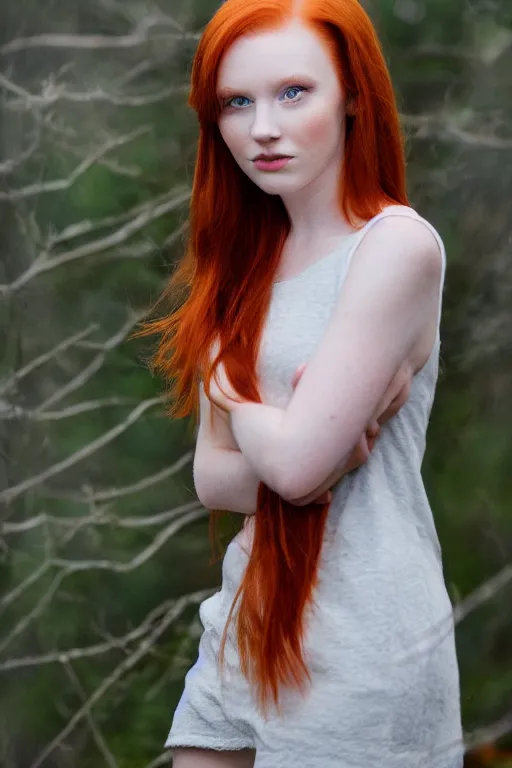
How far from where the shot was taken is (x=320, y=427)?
3.61ft

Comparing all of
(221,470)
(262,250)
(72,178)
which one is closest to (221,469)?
(221,470)

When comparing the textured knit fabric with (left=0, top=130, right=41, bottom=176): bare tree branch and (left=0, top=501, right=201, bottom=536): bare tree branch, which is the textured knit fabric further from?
(left=0, top=130, right=41, bottom=176): bare tree branch

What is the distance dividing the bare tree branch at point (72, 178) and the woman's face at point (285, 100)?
801 mm

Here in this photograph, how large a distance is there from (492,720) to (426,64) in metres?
1.17

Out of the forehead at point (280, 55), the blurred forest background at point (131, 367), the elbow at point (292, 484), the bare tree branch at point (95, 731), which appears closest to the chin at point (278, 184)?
the forehead at point (280, 55)

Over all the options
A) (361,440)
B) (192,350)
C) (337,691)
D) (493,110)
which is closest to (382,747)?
(337,691)

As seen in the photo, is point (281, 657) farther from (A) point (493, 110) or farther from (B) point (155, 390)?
(A) point (493, 110)

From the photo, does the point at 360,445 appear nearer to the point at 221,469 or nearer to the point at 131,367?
the point at 221,469

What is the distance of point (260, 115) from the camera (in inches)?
47.0

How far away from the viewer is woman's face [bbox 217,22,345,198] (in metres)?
1.18

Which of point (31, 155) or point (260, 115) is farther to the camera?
point (31, 155)

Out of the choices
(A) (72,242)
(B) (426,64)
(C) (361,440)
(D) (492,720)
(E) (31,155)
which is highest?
(B) (426,64)

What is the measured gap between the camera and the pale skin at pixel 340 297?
3.63 ft

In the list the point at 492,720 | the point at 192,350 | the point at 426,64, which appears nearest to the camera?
the point at 192,350
